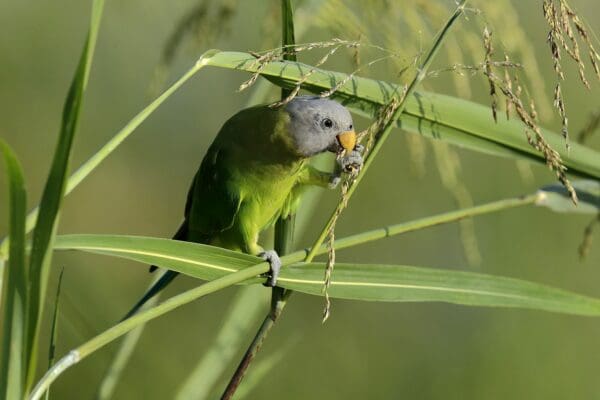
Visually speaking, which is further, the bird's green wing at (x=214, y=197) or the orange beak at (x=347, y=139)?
the bird's green wing at (x=214, y=197)

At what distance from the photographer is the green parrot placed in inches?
55.1

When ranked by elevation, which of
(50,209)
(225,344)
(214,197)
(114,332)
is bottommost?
(225,344)

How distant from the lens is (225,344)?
141 centimetres

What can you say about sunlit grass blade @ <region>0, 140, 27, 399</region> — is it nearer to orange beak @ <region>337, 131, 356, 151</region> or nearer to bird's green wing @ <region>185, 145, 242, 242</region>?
orange beak @ <region>337, 131, 356, 151</region>

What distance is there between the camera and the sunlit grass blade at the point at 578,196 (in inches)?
56.1

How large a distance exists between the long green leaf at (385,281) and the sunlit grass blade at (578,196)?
305 mm

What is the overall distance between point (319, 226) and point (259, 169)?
58.9 inches

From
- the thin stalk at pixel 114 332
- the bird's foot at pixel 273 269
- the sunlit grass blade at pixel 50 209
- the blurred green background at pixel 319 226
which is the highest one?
the sunlit grass blade at pixel 50 209

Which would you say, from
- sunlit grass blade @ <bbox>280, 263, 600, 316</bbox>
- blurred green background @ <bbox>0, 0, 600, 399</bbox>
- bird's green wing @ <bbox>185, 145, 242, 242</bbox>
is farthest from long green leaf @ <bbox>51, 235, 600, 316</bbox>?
blurred green background @ <bbox>0, 0, 600, 399</bbox>

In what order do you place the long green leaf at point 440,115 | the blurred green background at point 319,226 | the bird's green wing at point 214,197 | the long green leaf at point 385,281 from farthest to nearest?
the blurred green background at point 319,226, the bird's green wing at point 214,197, the long green leaf at point 440,115, the long green leaf at point 385,281

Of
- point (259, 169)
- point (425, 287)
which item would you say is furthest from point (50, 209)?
point (259, 169)

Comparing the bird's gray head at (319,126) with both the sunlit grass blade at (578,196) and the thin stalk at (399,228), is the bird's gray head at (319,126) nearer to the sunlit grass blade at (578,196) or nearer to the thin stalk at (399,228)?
the thin stalk at (399,228)

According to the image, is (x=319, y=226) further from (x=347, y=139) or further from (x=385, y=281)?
(x=385, y=281)

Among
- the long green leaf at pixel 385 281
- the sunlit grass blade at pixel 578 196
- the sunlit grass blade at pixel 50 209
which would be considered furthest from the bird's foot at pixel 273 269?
the sunlit grass blade at pixel 578 196
